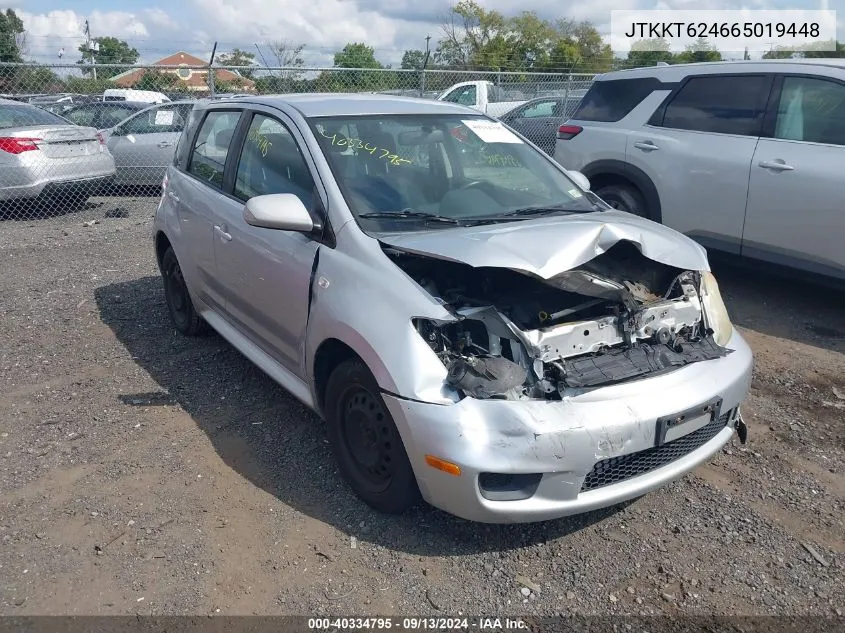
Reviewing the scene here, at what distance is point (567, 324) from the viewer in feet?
Answer: 10.1

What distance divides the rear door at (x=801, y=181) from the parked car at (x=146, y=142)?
880 cm

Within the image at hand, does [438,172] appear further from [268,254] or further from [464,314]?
[464,314]

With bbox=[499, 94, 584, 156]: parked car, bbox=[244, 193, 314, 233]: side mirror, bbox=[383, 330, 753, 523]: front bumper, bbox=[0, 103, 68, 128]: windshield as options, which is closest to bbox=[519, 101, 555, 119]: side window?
bbox=[499, 94, 584, 156]: parked car

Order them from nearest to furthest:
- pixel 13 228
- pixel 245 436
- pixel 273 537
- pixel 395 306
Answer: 1. pixel 395 306
2. pixel 273 537
3. pixel 245 436
4. pixel 13 228

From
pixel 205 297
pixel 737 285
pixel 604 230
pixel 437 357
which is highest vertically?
pixel 604 230

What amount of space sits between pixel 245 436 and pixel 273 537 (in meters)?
0.98

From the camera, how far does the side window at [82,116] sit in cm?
1295

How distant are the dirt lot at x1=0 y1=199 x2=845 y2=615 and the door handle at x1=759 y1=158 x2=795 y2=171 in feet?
5.00

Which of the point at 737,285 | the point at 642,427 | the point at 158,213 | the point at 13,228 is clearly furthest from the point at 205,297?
the point at 13,228

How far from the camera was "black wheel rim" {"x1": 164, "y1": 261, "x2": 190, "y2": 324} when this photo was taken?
17.6 ft

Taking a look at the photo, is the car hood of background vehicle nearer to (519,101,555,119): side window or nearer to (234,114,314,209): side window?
(234,114,314,209): side window

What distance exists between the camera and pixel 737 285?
6645mm

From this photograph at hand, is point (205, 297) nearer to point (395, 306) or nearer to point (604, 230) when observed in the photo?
point (395, 306)

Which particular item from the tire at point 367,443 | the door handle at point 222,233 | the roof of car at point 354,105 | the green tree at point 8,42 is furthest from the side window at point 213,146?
the green tree at point 8,42
